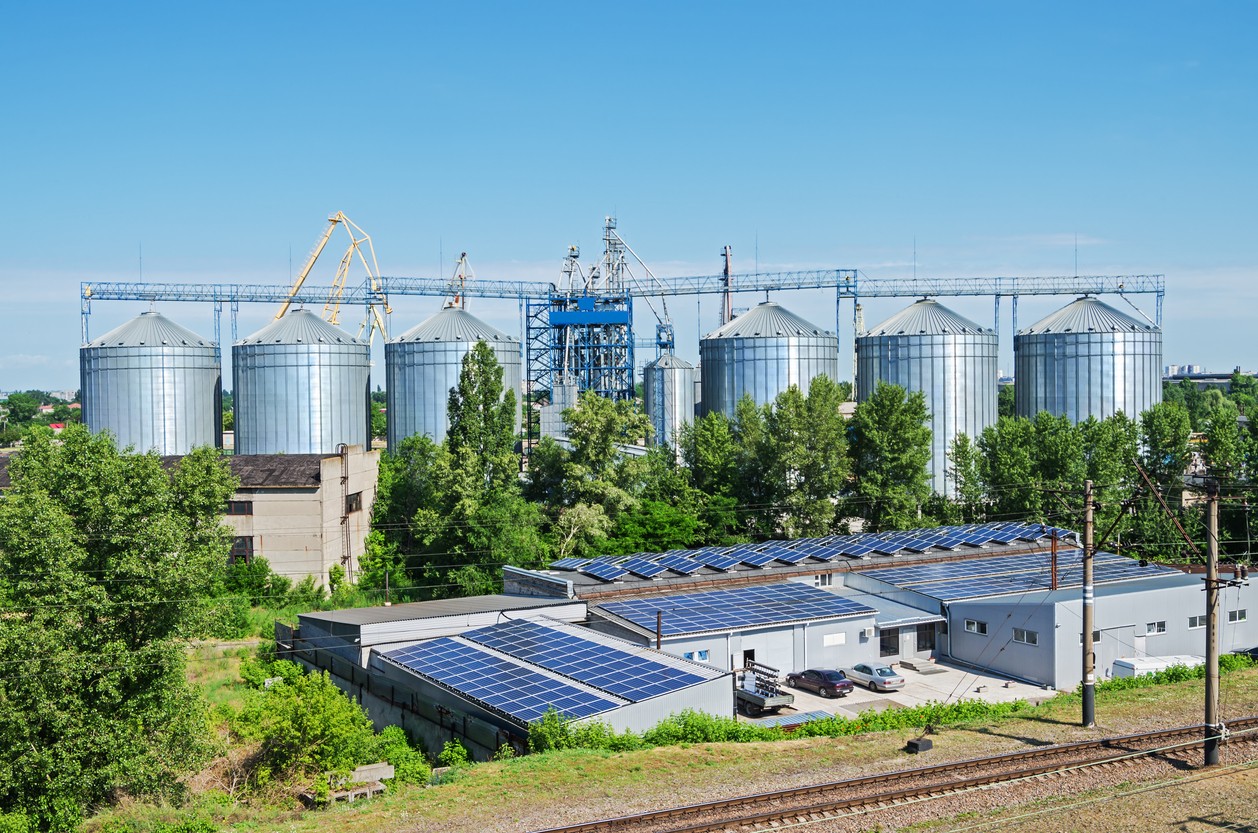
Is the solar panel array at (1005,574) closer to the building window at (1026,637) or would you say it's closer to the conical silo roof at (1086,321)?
the building window at (1026,637)

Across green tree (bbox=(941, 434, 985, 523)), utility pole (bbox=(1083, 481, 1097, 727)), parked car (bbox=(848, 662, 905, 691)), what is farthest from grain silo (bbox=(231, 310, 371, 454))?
utility pole (bbox=(1083, 481, 1097, 727))

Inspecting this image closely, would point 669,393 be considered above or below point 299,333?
below

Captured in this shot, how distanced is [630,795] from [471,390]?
3398cm

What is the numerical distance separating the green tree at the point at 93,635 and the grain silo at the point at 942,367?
51.0m

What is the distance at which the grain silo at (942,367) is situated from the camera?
7006 cm

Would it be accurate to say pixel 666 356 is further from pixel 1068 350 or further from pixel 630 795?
pixel 630 795

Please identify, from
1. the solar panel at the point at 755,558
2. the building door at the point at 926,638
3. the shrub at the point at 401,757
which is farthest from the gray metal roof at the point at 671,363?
the shrub at the point at 401,757

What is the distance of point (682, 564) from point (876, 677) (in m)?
10.3

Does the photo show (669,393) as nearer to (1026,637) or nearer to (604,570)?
(604,570)

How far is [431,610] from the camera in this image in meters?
40.0

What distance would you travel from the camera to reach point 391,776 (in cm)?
2694

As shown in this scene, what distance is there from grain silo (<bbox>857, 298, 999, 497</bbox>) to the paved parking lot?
3097 centimetres

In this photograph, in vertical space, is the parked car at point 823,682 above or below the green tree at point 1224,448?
below

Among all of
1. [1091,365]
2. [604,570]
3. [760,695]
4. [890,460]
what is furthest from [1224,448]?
[760,695]
